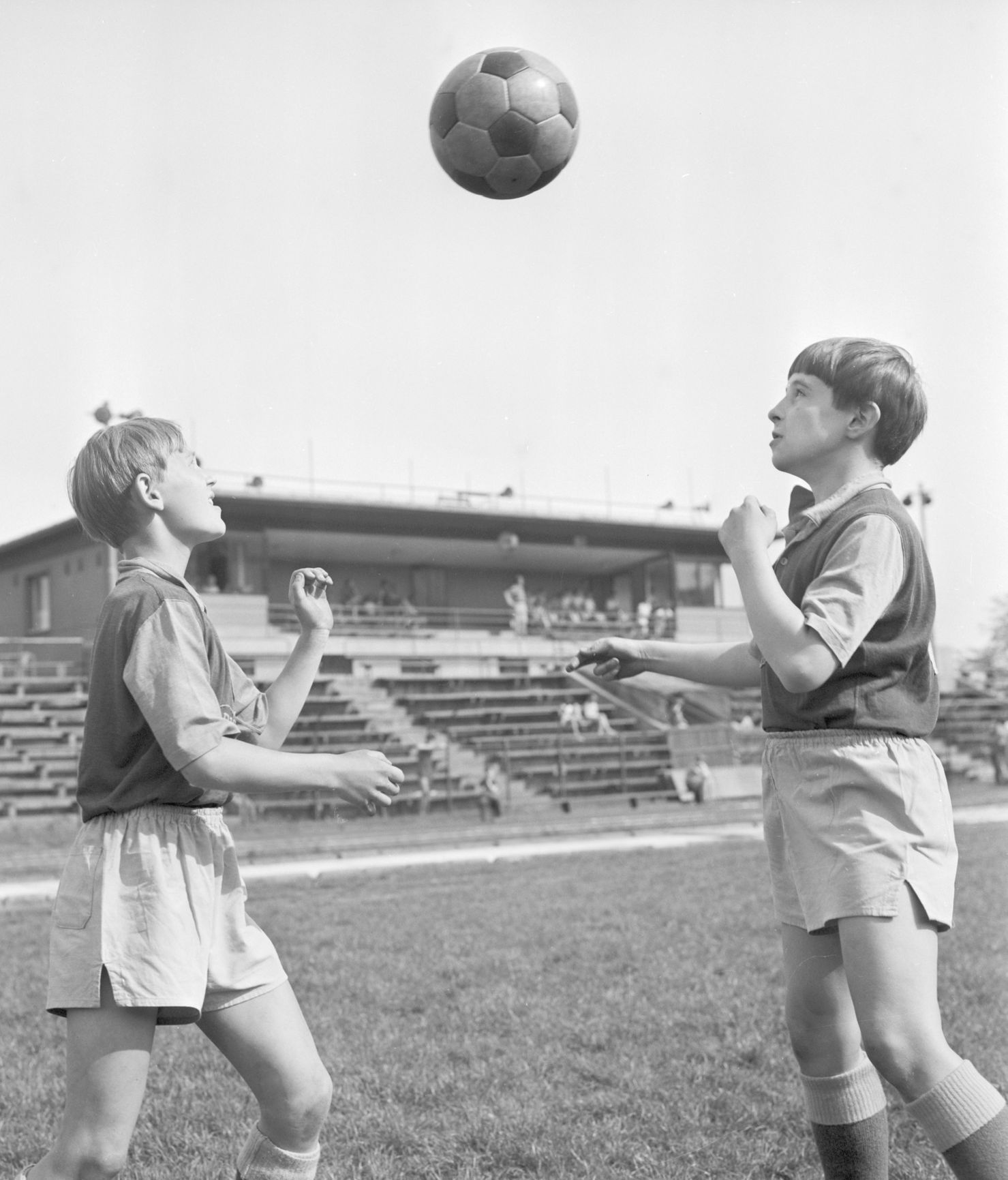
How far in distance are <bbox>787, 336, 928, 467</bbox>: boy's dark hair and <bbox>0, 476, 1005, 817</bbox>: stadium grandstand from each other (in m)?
14.8

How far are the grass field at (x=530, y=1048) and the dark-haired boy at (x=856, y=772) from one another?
0.81m

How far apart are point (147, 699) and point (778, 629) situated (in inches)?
45.7

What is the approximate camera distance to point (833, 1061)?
2578 millimetres

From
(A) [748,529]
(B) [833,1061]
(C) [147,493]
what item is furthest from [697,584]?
(C) [147,493]

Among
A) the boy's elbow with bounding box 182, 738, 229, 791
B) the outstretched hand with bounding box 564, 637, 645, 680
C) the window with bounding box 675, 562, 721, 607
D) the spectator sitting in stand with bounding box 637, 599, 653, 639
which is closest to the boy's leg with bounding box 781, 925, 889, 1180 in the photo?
the outstretched hand with bounding box 564, 637, 645, 680

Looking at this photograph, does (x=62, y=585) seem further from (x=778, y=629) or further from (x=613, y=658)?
(x=778, y=629)

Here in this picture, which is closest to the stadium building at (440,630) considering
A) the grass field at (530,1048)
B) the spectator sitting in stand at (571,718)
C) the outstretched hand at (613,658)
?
the spectator sitting in stand at (571,718)

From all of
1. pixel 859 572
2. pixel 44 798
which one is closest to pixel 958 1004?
pixel 859 572

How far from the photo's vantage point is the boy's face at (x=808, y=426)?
264 centimetres

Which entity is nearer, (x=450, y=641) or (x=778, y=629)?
(x=778, y=629)

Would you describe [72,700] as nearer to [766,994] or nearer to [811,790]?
[766,994]

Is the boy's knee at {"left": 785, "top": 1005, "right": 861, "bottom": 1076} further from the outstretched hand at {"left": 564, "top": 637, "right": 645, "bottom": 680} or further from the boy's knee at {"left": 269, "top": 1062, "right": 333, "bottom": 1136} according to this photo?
the boy's knee at {"left": 269, "top": 1062, "right": 333, "bottom": 1136}

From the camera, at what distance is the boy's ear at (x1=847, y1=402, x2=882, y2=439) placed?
8.56 feet

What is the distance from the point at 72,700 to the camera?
19891mm
